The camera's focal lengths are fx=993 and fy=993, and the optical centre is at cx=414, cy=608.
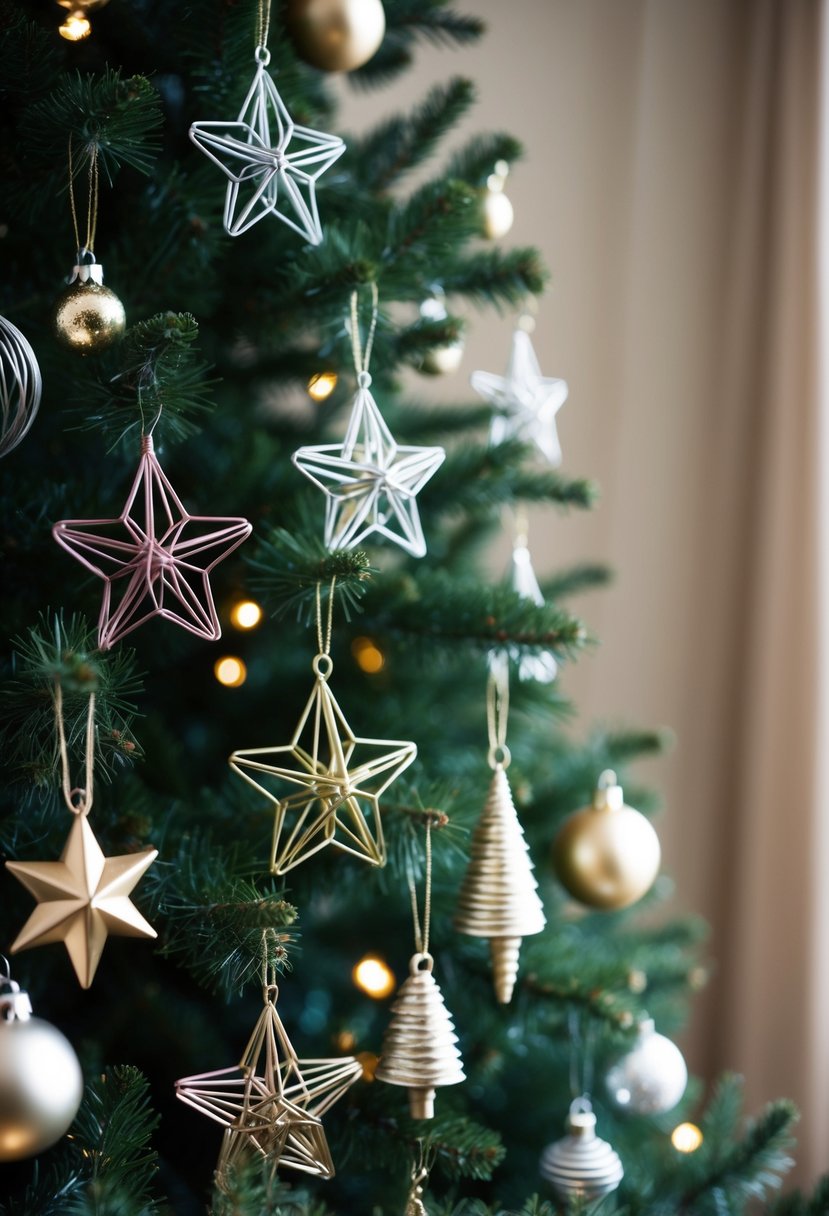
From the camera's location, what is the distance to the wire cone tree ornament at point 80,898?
518 mm

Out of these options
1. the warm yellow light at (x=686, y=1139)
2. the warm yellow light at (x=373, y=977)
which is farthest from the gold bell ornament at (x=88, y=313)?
the warm yellow light at (x=686, y=1139)

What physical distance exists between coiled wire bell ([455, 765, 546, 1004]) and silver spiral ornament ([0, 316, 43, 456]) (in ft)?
1.28

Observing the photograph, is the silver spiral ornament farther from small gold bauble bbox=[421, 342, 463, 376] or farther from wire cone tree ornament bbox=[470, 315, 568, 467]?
wire cone tree ornament bbox=[470, 315, 568, 467]

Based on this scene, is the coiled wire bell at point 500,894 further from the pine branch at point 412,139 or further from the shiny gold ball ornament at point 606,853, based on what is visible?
the pine branch at point 412,139

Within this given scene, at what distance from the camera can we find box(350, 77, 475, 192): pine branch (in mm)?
778

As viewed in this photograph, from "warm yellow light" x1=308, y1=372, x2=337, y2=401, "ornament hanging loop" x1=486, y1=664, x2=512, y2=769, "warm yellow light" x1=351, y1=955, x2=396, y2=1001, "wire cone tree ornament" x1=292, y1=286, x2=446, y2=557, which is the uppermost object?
"warm yellow light" x1=308, y1=372, x2=337, y2=401

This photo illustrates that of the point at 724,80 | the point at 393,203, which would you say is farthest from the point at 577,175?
the point at 393,203

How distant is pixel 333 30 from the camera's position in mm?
691

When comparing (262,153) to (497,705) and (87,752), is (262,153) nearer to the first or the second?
(87,752)

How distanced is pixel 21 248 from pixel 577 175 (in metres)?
1.00

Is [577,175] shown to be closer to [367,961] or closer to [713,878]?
[713,878]

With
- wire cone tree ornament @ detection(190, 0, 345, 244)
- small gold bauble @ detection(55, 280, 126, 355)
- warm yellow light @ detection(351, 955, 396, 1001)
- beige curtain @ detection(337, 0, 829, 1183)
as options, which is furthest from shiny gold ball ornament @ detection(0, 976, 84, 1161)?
beige curtain @ detection(337, 0, 829, 1183)

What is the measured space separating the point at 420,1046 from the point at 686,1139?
1.09 feet

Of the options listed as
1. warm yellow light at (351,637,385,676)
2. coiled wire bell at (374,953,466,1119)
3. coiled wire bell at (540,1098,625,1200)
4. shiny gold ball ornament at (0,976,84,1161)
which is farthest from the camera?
warm yellow light at (351,637,385,676)
